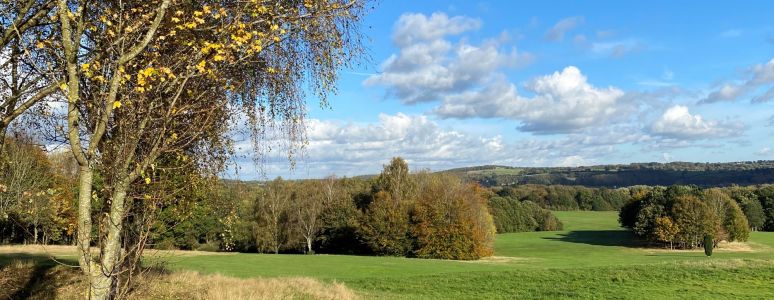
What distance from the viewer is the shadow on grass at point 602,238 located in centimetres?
7602

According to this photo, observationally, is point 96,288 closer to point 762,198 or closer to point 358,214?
point 358,214

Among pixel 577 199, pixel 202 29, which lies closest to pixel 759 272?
pixel 202 29

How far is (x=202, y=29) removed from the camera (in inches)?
185

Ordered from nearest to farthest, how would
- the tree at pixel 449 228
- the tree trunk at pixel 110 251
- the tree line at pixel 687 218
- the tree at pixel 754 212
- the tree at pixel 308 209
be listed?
the tree trunk at pixel 110 251
the tree at pixel 449 228
the tree at pixel 308 209
the tree line at pixel 687 218
the tree at pixel 754 212

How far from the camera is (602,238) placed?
8300cm

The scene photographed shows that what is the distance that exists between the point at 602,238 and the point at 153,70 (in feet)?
288

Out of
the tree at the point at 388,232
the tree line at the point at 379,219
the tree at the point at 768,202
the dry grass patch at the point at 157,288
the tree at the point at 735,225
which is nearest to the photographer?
the dry grass patch at the point at 157,288

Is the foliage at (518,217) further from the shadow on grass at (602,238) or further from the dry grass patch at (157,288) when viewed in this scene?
the dry grass patch at (157,288)

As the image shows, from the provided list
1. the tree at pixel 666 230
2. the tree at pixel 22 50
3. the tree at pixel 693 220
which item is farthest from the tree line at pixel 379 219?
the tree at pixel 22 50

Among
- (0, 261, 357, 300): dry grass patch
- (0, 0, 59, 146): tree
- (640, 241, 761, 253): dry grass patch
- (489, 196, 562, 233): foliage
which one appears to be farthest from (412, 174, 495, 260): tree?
(0, 0, 59, 146): tree

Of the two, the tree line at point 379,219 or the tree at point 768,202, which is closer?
the tree line at point 379,219

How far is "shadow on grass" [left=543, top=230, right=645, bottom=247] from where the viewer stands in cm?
7602

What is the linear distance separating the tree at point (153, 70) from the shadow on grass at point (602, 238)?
77.1 metres

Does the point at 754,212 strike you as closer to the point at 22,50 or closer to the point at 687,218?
the point at 687,218
